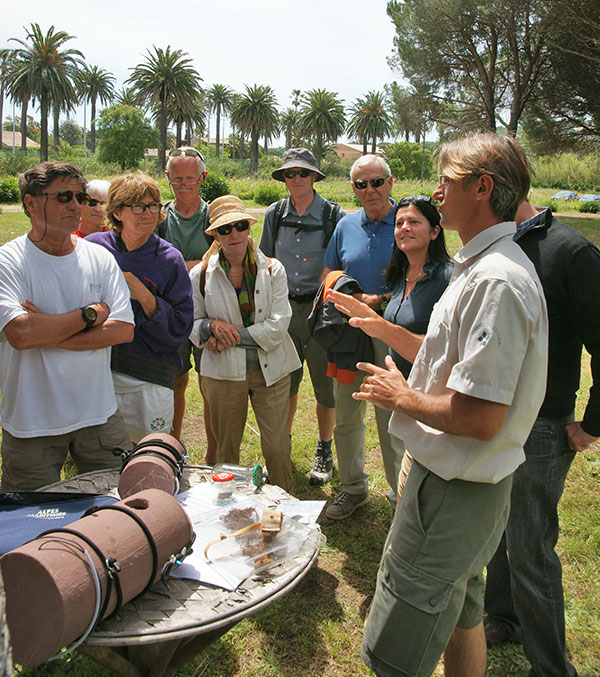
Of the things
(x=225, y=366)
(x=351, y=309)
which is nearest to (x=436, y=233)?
(x=351, y=309)

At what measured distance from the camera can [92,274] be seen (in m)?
2.84

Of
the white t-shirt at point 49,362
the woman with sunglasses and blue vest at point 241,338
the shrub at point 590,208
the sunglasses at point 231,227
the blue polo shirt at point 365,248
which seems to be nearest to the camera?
the white t-shirt at point 49,362

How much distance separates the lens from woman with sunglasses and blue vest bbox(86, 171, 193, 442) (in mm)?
3227

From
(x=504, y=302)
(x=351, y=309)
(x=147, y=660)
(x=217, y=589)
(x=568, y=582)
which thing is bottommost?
(x=568, y=582)

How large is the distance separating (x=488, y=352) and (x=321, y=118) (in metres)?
77.3

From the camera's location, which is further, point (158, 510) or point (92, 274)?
point (92, 274)

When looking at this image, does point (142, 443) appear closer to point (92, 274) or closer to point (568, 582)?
point (92, 274)

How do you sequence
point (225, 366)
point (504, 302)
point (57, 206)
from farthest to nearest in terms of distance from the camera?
point (225, 366) < point (57, 206) < point (504, 302)

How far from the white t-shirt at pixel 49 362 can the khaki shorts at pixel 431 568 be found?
1727mm

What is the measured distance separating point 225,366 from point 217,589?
170cm

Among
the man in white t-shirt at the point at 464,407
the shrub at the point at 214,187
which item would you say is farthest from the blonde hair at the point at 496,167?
the shrub at the point at 214,187

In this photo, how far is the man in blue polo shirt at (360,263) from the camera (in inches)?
141

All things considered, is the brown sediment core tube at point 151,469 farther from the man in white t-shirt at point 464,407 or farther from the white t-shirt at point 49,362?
the man in white t-shirt at point 464,407

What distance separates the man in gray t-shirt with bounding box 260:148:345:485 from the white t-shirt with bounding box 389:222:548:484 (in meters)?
2.41
